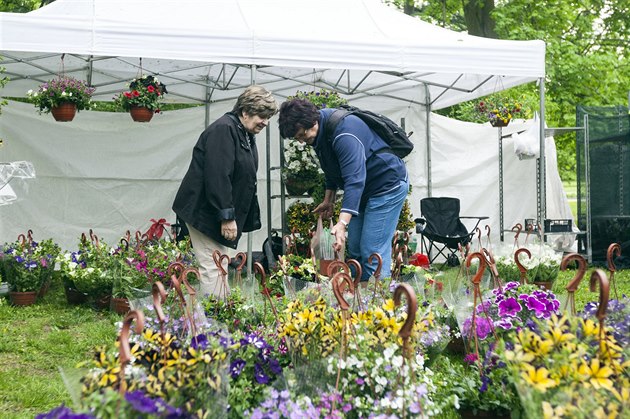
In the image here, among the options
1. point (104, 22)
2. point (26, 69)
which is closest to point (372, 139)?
point (104, 22)

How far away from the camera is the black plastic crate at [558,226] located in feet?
25.3

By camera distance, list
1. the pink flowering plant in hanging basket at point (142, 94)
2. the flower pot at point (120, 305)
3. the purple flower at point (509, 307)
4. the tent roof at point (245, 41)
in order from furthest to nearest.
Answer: the pink flowering plant in hanging basket at point (142, 94), the tent roof at point (245, 41), the flower pot at point (120, 305), the purple flower at point (509, 307)

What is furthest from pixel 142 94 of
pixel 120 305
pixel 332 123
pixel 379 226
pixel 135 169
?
pixel 379 226

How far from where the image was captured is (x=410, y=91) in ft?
29.5

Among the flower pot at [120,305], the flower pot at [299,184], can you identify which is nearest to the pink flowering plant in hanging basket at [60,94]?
the flower pot at [299,184]

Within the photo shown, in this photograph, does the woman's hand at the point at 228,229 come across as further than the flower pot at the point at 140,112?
No

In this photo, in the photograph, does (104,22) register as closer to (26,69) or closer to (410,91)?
(26,69)

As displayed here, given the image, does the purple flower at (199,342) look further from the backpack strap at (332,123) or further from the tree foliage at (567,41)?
the tree foliage at (567,41)

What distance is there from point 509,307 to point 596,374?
1268 millimetres

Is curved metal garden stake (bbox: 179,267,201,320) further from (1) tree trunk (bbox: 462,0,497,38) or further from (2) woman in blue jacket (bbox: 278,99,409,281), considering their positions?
(1) tree trunk (bbox: 462,0,497,38)

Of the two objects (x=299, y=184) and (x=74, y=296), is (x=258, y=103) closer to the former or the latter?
(x=74, y=296)

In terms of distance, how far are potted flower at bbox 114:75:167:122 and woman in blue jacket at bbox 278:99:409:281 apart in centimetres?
304

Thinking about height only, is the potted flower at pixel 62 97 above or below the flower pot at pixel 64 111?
above

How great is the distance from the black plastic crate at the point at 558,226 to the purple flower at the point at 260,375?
602 cm
